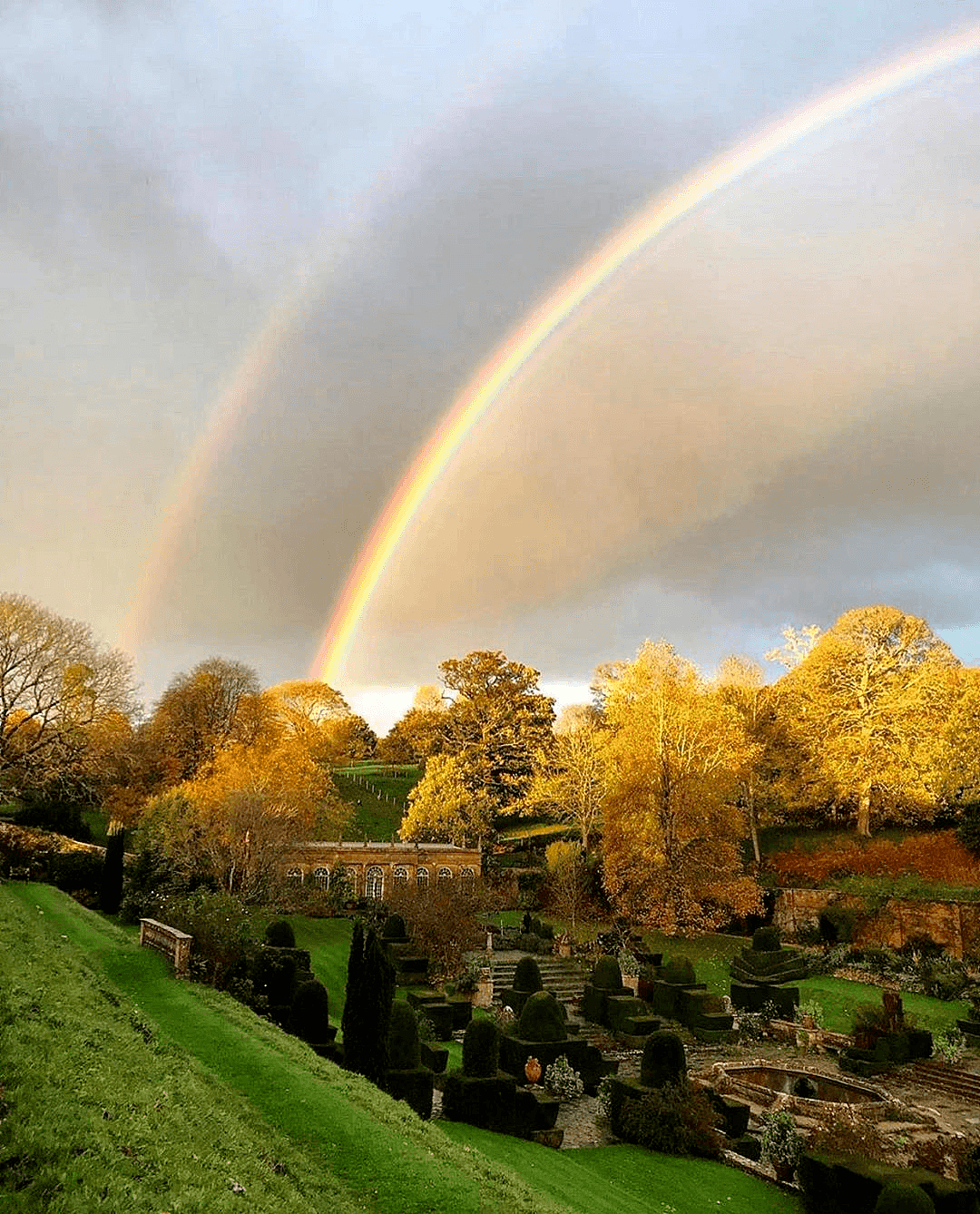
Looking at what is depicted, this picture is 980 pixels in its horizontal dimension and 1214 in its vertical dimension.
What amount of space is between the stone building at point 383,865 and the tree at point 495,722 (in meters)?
6.70

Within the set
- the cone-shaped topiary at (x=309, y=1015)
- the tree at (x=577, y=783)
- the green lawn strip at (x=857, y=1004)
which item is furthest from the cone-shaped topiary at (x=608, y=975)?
the tree at (x=577, y=783)

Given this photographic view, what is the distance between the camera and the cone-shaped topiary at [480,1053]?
1869 centimetres

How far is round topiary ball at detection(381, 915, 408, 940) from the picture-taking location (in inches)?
1379

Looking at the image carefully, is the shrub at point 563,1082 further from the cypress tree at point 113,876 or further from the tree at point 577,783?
the tree at point 577,783

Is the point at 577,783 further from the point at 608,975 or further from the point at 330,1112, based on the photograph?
the point at 330,1112

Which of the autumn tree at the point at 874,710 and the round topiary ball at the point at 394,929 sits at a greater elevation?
the autumn tree at the point at 874,710

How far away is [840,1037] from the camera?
28312 millimetres

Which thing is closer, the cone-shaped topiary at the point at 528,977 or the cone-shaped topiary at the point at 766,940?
the cone-shaped topiary at the point at 528,977

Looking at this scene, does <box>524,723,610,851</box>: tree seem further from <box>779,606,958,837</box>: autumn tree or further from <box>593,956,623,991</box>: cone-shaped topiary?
<box>593,956,623,991</box>: cone-shaped topiary

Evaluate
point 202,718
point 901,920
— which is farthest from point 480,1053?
point 202,718

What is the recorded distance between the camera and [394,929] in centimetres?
3541

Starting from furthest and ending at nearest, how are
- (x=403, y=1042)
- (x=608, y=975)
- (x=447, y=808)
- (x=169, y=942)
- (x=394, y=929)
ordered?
1. (x=447, y=808)
2. (x=394, y=929)
3. (x=608, y=975)
4. (x=169, y=942)
5. (x=403, y=1042)

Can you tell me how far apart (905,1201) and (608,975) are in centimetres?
1966

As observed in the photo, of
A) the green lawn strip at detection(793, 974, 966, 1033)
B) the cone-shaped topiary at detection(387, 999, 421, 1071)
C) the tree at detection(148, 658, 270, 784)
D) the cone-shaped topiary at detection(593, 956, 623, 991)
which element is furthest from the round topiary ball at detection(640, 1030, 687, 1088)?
the tree at detection(148, 658, 270, 784)
